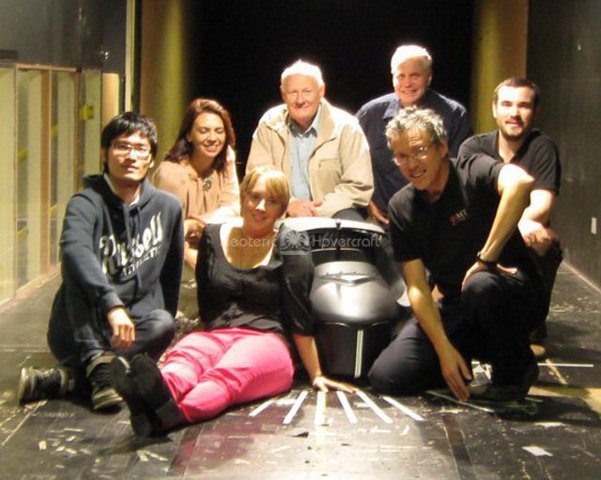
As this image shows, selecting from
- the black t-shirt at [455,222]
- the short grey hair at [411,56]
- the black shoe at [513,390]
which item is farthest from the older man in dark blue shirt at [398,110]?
the black shoe at [513,390]

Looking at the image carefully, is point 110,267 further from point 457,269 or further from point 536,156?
point 536,156

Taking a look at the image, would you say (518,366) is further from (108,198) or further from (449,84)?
(449,84)

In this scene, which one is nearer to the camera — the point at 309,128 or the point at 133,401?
the point at 133,401

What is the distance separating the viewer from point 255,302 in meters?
3.46

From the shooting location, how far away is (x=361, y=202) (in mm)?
4289

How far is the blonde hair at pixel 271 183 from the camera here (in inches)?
134

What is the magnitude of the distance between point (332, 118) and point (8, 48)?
1501mm

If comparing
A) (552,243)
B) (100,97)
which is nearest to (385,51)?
(100,97)

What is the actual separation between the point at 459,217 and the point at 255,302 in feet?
2.46

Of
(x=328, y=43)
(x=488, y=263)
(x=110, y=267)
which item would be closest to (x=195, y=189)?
(x=110, y=267)

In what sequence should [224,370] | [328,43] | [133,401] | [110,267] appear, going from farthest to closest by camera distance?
1. [328,43]
2. [110,267]
3. [224,370]
4. [133,401]

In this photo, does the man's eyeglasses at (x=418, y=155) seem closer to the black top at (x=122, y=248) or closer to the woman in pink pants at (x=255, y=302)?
the woman in pink pants at (x=255, y=302)

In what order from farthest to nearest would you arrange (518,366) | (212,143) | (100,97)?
(100,97), (212,143), (518,366)

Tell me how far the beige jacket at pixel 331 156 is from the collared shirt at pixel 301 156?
2 centimetres
